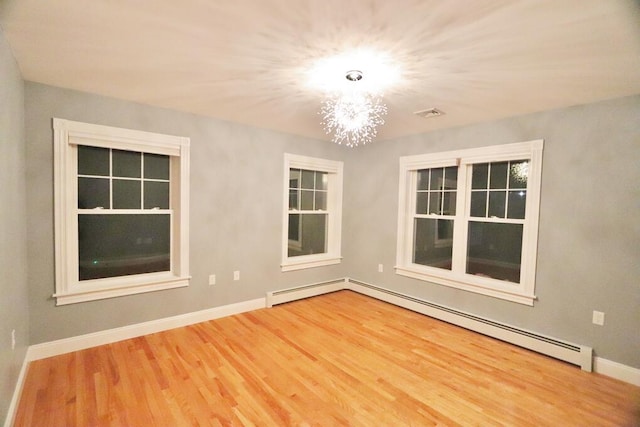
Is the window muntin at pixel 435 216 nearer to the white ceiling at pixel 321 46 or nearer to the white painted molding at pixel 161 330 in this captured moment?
the white painted molding at pixel 161 330

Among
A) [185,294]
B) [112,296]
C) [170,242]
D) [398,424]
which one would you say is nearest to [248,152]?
[170,242]

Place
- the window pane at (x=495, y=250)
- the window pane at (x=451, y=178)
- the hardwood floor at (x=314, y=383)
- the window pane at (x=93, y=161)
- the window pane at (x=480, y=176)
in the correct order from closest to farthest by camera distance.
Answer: the hardwood floor at (x=314, y=383) < the window pane at (x=93, y=161) < the window pane at (x=495, y=250) < the window pane at (x=480, y=176) < the window pane at (x=451, y=178)

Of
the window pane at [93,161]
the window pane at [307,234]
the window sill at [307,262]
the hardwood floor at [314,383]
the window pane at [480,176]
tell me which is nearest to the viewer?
the hardwood floor at [314,383]

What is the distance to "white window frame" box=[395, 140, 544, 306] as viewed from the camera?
9.93 ft

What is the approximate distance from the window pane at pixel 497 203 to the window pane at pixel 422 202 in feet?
2.81

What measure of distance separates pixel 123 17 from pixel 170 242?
96.3 inches

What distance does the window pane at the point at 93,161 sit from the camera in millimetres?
2859

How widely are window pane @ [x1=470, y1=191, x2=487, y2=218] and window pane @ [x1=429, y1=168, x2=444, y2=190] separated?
49 centimetres

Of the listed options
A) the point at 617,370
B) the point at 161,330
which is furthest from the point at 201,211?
the point at 617,370

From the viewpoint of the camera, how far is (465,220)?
367 cm

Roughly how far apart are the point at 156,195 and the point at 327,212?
2.57 meters

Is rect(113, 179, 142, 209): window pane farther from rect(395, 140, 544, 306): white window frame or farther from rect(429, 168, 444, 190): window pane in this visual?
rect(429, 168, 444, 190): window pane

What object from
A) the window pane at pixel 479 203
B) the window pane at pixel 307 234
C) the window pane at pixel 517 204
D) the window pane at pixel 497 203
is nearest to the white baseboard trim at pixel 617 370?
the window pane at pixel 517 204

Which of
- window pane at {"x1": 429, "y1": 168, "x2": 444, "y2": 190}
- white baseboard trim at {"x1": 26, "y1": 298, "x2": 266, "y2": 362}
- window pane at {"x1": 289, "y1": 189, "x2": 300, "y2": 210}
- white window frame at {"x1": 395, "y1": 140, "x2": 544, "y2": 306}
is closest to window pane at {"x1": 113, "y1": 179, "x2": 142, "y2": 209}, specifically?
white baseboard trim at {"x1": 26, "y1": 298, "x2": 266, "y2": 362}
